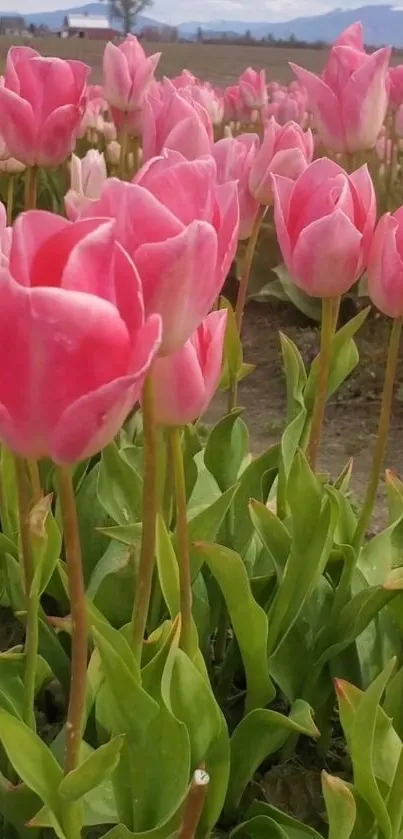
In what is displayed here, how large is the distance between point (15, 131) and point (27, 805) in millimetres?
641

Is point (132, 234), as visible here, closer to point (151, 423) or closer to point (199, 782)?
point (151, 423)

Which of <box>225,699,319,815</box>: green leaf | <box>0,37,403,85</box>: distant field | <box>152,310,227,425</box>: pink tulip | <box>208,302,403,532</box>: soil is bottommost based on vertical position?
<box>208,302,403,532</box>: soil

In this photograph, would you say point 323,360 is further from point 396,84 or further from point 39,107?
point 396,84

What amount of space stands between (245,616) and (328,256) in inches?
11.1

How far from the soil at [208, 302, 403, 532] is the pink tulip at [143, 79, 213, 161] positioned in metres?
1.02

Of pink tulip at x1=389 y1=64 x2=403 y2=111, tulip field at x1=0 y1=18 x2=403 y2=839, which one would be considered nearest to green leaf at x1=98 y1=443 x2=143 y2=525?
tulip field at x1=0 y1=18 x2=403 y2=839

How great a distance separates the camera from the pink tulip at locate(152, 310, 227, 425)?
1.62 feet

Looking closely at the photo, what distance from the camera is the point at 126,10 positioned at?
13.6 feet

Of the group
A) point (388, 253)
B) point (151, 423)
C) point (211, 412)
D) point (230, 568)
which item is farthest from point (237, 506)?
point (211, 412)

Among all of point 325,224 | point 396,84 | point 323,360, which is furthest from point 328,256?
point 396,84

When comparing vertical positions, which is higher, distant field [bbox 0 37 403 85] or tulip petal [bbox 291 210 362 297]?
tulip petal [bbox 291 210 362 297]

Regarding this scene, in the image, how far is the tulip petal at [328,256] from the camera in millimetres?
641

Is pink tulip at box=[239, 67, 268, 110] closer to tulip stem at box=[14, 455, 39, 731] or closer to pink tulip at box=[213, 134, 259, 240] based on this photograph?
pink tulip at box=[213, 134, 259, 240]

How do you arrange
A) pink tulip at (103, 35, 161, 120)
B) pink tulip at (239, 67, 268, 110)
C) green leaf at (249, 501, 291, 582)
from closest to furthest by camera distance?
green leaf at (249, 501, 291, 582) → pink tulip at (103, 35, 161, 120) → pink tulip at (239, 67, 268, 110)
